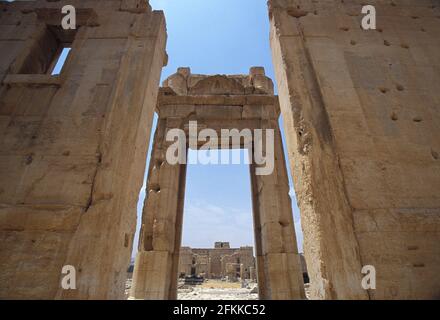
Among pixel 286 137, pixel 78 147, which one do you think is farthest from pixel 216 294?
pixel 78 147

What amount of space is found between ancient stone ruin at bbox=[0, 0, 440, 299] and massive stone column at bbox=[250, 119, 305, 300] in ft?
14.9

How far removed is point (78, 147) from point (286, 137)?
291 cm

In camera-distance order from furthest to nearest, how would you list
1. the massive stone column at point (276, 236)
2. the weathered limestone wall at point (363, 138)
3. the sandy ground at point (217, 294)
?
the sandy ground at point (217, 294) < the massive stone column at point (276, 236) < the weathered limestone wall at point (363, 138)

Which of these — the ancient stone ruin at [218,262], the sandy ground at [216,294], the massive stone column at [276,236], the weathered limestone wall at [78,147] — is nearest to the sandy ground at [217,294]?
the sandy ground at [216,294]

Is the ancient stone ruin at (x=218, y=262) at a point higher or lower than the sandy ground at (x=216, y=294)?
higher

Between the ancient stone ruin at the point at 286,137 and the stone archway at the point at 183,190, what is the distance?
4.43 m

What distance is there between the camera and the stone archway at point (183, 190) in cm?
707

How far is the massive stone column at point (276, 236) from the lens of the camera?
696 cm

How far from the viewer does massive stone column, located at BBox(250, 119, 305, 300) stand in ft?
22.8

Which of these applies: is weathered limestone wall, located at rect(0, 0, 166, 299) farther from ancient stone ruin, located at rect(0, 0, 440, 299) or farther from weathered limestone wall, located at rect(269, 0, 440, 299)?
weathered limestone wall, located at rect(269, 0, 440, 299)

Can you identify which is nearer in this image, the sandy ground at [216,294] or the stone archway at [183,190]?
the stone archway at [183,190]

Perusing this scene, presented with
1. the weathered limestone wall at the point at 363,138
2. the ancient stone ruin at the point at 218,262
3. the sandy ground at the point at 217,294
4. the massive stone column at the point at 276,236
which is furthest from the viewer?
the ancient stone ruin at the point at 218,262

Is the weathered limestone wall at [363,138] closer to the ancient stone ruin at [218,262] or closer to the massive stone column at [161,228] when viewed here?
the massive stone column at [161,228]
